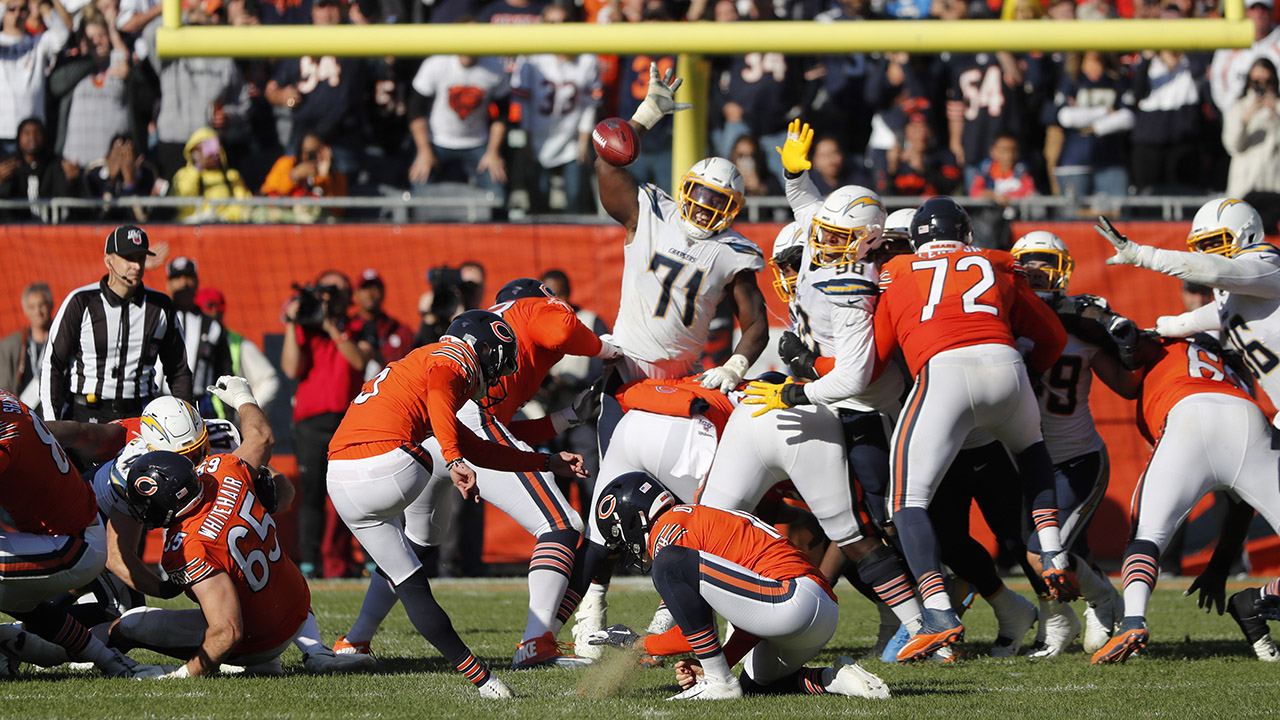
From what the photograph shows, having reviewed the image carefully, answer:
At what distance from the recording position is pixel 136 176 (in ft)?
36.1

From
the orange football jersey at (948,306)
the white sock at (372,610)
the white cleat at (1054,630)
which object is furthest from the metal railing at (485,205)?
the white sock at (372,610)

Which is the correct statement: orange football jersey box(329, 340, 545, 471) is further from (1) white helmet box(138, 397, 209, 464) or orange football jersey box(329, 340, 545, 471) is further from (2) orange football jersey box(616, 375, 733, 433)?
(2) orange football jersey box(616, 375, 733, 433)

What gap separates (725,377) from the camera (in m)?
6.26

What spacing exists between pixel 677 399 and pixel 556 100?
18.5ft

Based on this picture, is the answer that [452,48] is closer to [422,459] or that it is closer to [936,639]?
[422,459]

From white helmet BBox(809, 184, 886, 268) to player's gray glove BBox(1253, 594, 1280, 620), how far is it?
2.26 meters

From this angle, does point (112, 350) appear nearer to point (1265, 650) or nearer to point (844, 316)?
point (844, 316)

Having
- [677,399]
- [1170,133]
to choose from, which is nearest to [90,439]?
[677,399]

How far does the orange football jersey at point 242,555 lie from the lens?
5191 mm

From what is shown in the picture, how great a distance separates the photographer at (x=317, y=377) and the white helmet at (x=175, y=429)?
12.7 feet

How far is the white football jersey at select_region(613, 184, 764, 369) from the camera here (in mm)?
6777

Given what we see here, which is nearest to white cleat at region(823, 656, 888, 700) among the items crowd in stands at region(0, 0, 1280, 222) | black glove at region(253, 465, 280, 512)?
black glove at region(253, 465, 280, 512)

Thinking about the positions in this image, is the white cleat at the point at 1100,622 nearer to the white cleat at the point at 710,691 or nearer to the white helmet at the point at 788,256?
the white helmet at the point at 788,256

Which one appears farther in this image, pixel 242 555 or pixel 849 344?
pixel 849 344
